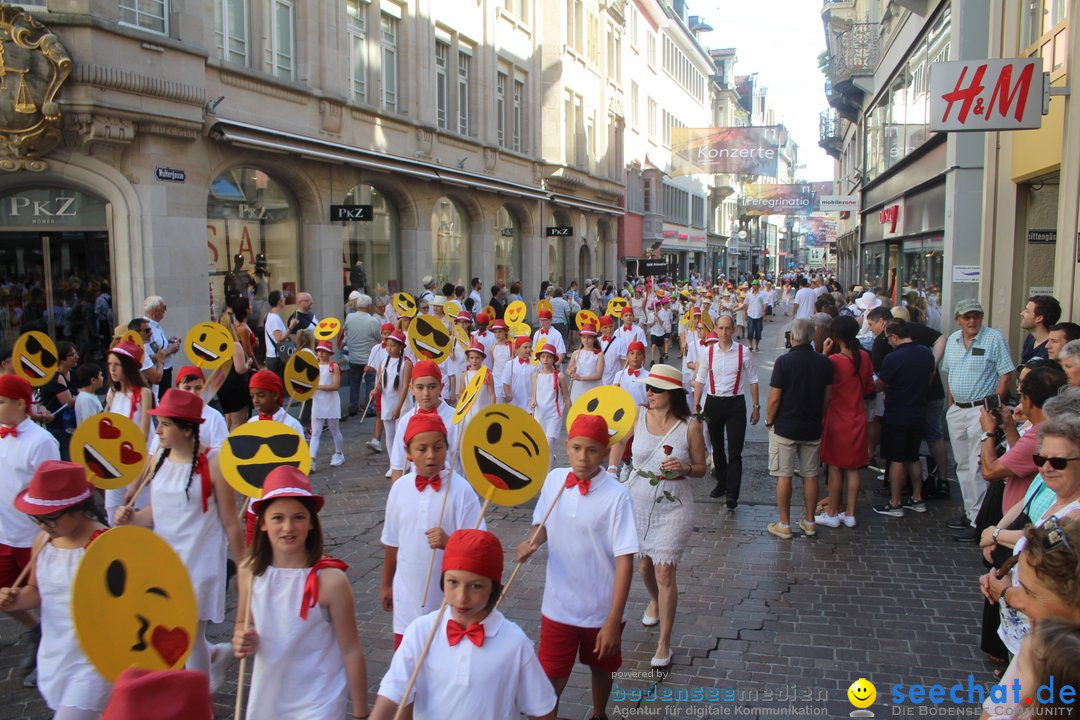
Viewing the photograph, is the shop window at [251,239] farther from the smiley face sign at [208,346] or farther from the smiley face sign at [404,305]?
the smiley face sign at [208,346]

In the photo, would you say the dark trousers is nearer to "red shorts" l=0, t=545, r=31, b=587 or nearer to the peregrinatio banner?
"red shorts" l=0, t=545, r=31, b=587

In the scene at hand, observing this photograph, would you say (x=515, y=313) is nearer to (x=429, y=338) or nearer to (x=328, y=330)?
(x=328, y=330)

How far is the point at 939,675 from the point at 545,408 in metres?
5.09

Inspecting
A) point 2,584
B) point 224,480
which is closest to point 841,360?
point 224,480

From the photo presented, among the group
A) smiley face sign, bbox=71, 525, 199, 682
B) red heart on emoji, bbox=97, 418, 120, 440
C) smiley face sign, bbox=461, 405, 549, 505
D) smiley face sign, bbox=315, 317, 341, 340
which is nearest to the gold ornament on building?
smiley face sign, bbox=315, 317, 341, 340

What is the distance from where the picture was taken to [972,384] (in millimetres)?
7863

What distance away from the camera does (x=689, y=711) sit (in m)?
4.76

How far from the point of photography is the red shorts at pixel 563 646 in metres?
4.17

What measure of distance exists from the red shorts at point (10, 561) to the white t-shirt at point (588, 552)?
321 centimetres

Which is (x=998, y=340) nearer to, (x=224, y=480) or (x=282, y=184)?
(x=224, y=480)

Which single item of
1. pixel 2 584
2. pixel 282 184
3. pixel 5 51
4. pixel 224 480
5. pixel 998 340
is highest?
pixel 5 51

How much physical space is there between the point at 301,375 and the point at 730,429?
437cm

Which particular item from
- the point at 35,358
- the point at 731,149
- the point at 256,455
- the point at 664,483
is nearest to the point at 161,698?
the point at 256,455

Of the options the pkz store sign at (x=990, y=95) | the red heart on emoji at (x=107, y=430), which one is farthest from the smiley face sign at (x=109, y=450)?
the pkz store sign at (x=990, y=95)
